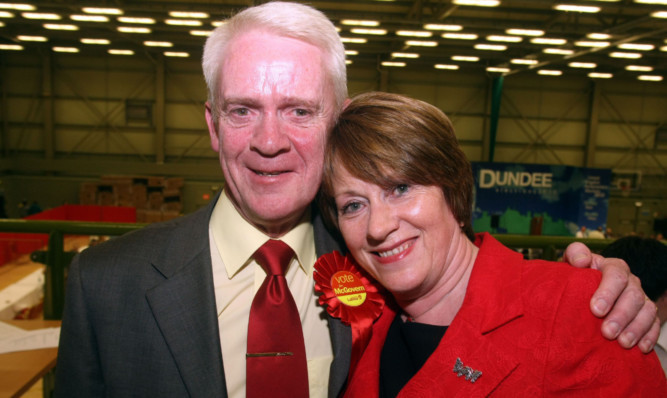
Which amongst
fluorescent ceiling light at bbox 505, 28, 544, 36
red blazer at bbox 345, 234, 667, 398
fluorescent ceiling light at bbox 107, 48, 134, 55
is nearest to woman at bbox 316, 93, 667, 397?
red blazer at bbox 345, 234, 667, 398

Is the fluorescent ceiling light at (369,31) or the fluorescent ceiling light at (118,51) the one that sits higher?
the fluorescent ceiling light at (369,31)

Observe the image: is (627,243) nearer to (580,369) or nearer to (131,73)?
(580,369)

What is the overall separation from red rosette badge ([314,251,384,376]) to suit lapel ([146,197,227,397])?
0.35 m

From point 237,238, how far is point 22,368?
4.55ft

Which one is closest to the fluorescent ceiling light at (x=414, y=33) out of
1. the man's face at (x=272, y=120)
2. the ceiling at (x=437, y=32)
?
the ceiling at (x=437, y=32)

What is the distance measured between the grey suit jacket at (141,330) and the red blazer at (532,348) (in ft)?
1.11

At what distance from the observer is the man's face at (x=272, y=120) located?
1.25 meters

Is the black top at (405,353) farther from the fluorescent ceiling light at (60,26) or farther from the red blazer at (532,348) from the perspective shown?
the fluorescent ceiling light at (60,26)

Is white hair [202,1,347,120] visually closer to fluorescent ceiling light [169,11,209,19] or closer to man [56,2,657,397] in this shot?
man [56,2,657,397]

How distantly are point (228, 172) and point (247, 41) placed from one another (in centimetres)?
40

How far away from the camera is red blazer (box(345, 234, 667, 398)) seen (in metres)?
1.12

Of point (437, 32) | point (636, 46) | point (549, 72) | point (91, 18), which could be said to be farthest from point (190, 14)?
point (549, 72)

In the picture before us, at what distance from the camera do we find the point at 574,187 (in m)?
11.5

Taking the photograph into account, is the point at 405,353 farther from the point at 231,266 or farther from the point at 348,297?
the point at 231,266
